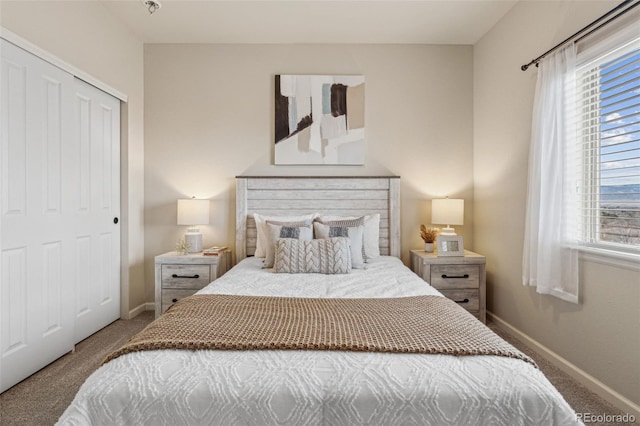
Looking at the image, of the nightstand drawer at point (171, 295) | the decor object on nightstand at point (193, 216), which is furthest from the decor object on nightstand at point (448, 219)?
the nightstand drawer at point (171, 295)

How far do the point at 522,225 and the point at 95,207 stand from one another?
353cm

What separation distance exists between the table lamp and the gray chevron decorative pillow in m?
1.12

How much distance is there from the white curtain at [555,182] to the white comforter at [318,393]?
1320mm

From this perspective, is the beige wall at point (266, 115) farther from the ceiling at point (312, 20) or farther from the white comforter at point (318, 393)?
the white comforter at point (318, 393)

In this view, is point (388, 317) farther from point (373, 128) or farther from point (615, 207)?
point (373, 128)

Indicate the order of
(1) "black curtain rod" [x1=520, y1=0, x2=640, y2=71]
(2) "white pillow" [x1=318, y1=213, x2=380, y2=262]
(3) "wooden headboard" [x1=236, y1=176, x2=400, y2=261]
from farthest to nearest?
1. (3) "wooden headboard" [x1=236, y1=176, x2=400, y2=261]
2. (2) "white pillow" [x1=318, y1=213, x2=380, y2=262]
3. (1) "black curtain rod" [x1=520, y1=0, x2=640, y2=71]

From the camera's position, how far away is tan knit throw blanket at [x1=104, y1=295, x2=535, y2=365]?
1295 millimetres

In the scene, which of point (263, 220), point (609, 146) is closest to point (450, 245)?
point (609, 146)

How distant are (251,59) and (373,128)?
4.71 feet

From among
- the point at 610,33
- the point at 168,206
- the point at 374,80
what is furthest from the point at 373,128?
the point at 168,206

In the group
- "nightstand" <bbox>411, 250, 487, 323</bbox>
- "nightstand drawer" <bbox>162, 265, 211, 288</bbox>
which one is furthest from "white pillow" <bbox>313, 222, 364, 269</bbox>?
"nightstand drawer" <bbox>162, 265, 211, 288</bbox>

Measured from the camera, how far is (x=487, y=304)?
3.39 metres

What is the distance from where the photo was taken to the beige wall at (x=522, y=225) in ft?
6.28

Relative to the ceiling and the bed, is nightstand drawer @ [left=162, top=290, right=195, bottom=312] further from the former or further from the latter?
the ceiling
